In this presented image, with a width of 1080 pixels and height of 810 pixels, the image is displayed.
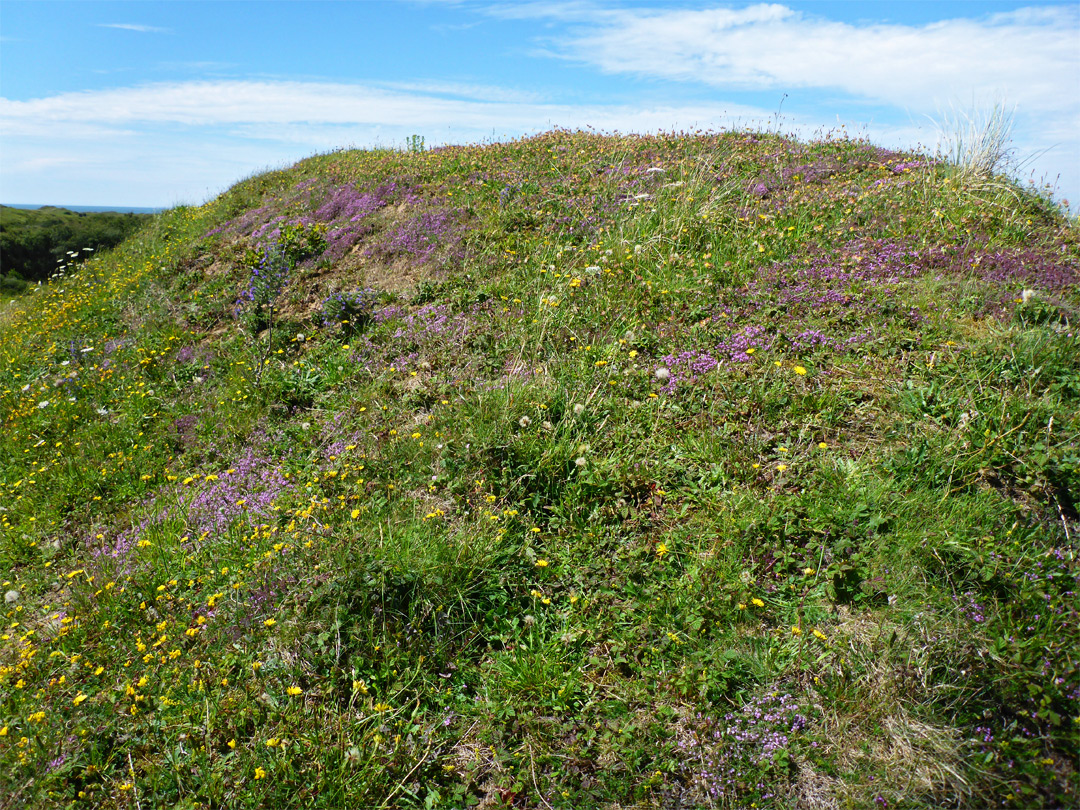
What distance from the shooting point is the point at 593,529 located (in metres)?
4.21

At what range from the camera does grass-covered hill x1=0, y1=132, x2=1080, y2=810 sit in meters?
2.98

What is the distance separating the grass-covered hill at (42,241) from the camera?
16719mm

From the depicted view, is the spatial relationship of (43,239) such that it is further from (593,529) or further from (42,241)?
(593,529)

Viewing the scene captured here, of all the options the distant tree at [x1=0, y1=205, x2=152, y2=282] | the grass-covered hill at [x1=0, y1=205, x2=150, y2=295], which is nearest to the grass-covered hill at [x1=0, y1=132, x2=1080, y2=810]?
the grass-covered hill at [x1=0, y1=205, x2=150, y2=295]

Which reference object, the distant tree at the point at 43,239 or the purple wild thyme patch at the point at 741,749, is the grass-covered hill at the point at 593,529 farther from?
the distant tree at the point at 43,239

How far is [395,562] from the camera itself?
12.4 ft

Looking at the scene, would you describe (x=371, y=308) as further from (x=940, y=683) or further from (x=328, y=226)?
(x=940, y=683)

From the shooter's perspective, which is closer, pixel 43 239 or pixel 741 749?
pixel 741 749

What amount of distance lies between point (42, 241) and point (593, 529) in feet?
69.5

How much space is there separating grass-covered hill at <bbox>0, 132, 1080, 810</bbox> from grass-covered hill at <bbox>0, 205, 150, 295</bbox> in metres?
11.6

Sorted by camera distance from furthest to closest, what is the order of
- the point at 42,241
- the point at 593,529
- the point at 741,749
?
the point at 42,241, the point at 593,529, the point at 741,749

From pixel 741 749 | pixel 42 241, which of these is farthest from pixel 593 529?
pixel 42 241

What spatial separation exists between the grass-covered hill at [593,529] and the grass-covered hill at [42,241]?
11.6 m

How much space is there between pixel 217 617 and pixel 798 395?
4.62m
